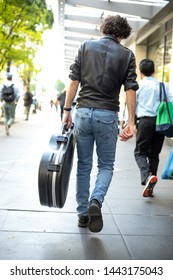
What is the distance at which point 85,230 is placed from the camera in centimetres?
405

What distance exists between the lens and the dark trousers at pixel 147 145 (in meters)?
5.70

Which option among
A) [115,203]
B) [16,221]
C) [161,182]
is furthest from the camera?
[161,182]

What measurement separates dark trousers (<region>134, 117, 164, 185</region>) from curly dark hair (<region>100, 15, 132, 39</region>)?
1907mm

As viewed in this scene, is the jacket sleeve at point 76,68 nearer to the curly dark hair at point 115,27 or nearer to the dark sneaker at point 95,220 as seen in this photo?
the curly dark hair at point 115,27

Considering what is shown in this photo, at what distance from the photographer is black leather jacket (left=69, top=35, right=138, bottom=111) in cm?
385

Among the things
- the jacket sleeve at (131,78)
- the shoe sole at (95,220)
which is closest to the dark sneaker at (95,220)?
the shoe sole at (95,220)

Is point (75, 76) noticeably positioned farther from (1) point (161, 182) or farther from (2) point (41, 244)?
(1) point (161, 182)

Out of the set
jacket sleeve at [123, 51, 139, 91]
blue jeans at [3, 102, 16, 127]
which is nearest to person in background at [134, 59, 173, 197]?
jacket sleeve at [123, 51, 139, 91]

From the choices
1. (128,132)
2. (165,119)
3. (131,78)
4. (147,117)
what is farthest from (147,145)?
(131,78)

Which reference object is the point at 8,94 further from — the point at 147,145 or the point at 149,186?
the point at 149,186

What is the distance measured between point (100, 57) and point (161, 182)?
334 centimetres

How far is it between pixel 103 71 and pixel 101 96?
0.23 meters

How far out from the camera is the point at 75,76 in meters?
3.92
